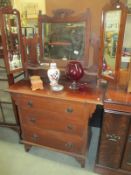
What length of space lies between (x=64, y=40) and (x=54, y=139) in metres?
1.07

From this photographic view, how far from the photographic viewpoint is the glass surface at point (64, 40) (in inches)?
61.7

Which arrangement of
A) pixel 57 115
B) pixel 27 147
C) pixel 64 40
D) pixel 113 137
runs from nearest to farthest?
pixel 113 137
pixel 57 115
pixel 64 40
pixel 27 147

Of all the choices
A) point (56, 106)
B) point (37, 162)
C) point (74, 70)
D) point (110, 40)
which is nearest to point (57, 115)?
point (56, 106)

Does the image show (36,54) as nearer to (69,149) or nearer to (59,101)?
(59,101)

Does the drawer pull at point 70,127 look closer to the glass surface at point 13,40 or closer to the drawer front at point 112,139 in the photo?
the drawer front at point 112,139

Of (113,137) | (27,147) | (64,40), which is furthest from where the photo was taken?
(27,147)

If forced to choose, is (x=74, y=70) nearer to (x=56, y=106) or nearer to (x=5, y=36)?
(x=56, y=106)

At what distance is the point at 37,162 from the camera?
1808 mm

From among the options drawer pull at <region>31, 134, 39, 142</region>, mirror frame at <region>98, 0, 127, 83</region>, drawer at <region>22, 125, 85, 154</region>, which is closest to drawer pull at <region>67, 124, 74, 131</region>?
drawer at <region>22, 125, 85, 154</region>

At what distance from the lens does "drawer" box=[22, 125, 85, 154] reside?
64.2 inches

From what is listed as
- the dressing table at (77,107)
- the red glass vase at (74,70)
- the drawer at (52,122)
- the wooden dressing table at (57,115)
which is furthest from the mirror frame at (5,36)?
the red glass vase at (74,70)

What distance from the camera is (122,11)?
1234 mm

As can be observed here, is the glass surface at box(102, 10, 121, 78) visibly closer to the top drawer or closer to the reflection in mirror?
the reflection in mirror

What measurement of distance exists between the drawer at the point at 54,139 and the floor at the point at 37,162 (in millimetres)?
184
